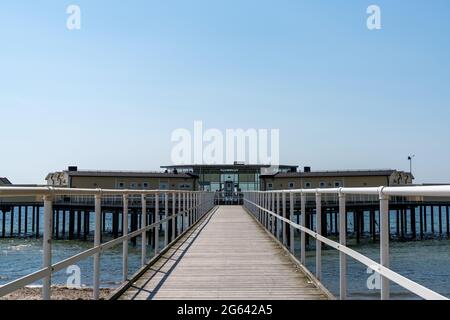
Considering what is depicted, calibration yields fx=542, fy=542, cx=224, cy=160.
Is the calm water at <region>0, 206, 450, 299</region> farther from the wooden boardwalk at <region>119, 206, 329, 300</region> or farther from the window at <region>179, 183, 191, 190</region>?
the window at <region>179, 183, 191, 190</region>

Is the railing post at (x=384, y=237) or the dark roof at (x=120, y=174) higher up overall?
the dark roof at (x=120, y=174)

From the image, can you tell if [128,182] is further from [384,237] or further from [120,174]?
[384,237]

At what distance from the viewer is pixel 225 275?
7.42 m

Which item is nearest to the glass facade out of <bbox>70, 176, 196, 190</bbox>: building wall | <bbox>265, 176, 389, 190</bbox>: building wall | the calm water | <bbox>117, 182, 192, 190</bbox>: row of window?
<bbox>117, 182, 192, 190</bbox>: row of window

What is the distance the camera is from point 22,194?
141 inches

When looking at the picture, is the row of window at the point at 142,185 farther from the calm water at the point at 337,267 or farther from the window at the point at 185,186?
the calm water at the point at 337,267

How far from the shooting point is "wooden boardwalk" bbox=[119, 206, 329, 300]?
239 inches

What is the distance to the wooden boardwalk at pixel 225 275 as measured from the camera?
19.9ft

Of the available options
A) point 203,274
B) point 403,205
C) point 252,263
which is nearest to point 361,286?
point 252,263

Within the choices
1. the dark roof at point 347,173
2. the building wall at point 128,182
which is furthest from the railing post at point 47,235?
the dark roof at point 347,173
